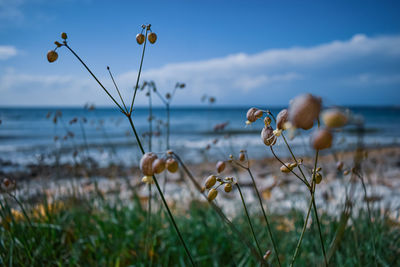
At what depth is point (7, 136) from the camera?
39.6 ft

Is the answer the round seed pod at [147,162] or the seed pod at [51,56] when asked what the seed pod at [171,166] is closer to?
the round seed pod at [147,162]

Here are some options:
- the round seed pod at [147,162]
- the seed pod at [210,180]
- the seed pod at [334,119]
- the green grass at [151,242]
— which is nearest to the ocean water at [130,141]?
the seed pod at [334,119]

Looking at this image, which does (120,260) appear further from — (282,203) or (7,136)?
(7,136)

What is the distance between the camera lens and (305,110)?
0.43 m

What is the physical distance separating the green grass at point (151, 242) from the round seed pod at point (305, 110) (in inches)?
40.0

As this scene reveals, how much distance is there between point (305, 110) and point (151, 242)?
147 centimetres

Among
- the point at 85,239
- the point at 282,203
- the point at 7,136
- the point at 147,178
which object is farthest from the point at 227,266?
the point at 7,136

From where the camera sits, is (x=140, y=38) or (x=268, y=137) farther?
(x=140, y=38)

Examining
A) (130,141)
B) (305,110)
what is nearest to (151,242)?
(130,141)

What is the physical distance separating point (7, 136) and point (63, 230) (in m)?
12.6

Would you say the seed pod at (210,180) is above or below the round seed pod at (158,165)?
below

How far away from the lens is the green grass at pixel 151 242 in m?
1.40

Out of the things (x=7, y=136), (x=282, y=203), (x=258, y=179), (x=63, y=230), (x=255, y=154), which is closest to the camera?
(x=63, y=230)

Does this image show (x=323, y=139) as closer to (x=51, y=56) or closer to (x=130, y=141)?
(x=51, y=56)
